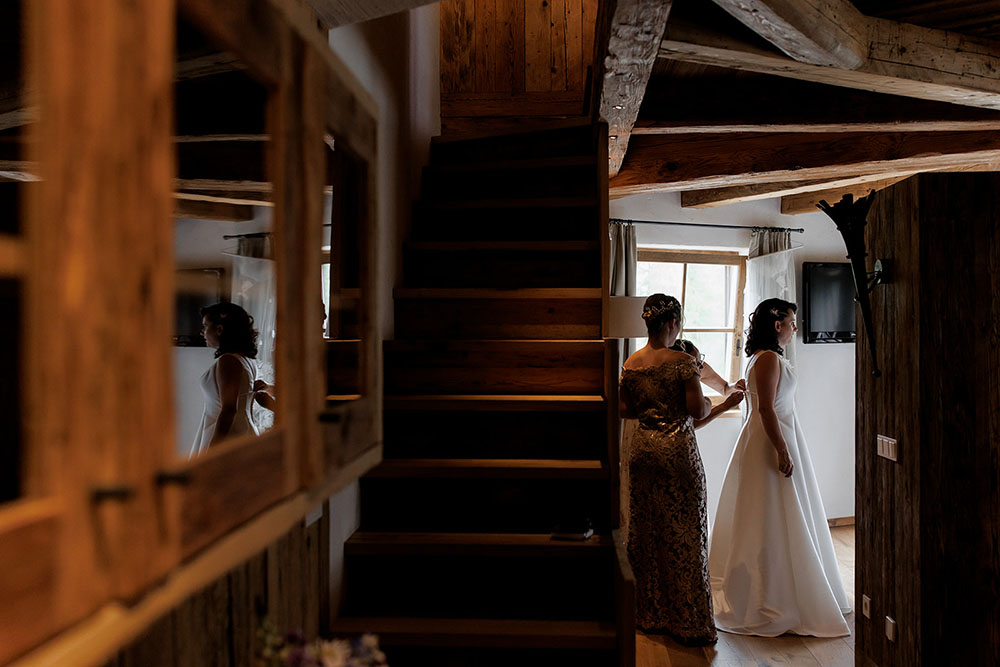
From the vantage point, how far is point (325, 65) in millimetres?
970

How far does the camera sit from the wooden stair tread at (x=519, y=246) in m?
3.05

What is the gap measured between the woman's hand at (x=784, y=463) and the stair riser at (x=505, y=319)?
154 centimetres

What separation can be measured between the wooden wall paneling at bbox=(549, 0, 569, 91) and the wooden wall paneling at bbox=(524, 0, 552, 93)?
2 cm

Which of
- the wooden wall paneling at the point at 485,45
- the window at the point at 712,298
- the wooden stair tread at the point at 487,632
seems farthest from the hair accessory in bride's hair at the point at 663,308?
the wooden wall paneling at the point at 485,45

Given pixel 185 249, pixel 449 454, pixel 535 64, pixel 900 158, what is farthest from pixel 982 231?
pixel 535 64

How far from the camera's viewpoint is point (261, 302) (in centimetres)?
85

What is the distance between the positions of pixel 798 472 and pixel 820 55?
7.70ft

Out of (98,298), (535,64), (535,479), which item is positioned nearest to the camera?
(98,298)

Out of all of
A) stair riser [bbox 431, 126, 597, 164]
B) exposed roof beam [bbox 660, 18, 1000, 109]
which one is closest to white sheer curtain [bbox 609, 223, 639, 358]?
stair riser [bbox 431, 126, 597, 164]

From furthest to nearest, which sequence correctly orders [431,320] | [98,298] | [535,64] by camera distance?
[535,64], [431,320], [98,298]

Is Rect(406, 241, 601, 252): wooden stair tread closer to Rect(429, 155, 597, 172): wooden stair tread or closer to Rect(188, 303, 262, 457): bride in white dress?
Rect(429, 155, 597, 172): wooden stair tread

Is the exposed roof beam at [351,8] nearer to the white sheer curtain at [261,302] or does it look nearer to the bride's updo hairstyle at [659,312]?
the white sheer curtain at [261,302]

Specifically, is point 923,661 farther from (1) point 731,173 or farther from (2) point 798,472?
(1) point 731,173

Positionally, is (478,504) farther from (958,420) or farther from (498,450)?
(958,420)
